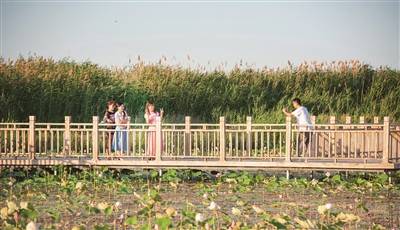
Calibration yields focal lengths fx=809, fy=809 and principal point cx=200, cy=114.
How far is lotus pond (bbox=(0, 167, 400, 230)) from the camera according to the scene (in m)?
9.84

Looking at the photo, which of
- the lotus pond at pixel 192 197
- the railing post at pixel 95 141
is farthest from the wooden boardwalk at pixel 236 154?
the lotus pond at pixel 192 197

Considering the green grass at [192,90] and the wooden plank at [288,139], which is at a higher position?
the green grass at [192,90]

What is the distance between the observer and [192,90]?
2645 centimetres

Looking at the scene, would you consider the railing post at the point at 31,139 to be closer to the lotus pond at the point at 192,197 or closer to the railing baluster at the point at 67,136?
the lotus pond at the point at 192,197

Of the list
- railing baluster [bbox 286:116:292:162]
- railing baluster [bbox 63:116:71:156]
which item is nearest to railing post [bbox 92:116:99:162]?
railing baluster [bbox 63:116:71:156]

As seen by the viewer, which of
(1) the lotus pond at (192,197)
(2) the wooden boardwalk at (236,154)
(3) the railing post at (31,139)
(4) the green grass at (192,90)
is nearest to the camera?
(1) the lotus pond at (192,197)

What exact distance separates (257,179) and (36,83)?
11.2 m

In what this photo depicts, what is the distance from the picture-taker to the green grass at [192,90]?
24547 mm

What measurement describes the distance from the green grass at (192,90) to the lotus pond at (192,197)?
24.0ft

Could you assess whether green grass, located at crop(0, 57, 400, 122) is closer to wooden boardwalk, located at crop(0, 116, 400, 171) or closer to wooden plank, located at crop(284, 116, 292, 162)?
wooden boardwalk, located at crop(0, 116, 400, 171)

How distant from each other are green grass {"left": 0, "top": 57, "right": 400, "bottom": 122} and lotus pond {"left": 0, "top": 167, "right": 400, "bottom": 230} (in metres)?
7.30

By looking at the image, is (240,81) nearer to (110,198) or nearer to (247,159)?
(247,159)

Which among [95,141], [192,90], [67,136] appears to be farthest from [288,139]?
[192,90]

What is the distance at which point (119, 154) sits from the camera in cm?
1648
